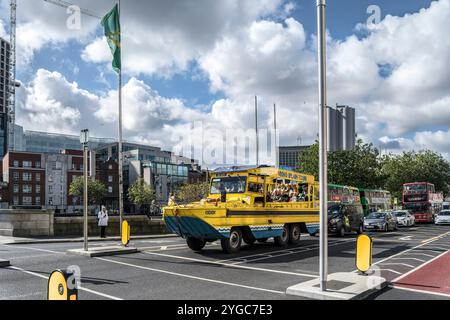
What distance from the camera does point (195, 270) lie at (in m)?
12.1

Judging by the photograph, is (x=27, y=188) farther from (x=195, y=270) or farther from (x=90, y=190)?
(x=195, y=270)

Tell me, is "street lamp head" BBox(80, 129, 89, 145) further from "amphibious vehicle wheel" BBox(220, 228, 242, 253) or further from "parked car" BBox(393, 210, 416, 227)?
"parked car" BBox(393, 210, 416, 227)

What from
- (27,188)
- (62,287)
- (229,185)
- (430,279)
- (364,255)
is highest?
(229,185)

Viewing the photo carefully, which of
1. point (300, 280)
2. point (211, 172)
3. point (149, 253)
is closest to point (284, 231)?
point (211, 172)

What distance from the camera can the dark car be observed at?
25.9 metres

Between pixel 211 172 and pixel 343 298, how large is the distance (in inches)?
440

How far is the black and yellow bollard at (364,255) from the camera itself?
1090 centimetres

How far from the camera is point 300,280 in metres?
10.6

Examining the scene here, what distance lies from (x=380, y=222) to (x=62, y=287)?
28756 millimetres

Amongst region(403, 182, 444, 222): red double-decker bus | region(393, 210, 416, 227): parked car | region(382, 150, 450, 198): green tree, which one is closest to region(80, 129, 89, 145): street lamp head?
region(393, 210, 416, 227): parked car

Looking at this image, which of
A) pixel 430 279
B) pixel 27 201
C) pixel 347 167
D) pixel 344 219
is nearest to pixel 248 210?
pixel 430 279

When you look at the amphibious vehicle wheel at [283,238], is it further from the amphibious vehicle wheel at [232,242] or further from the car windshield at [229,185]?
the car windshield at [229,185]

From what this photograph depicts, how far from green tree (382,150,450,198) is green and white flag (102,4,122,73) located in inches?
2280
